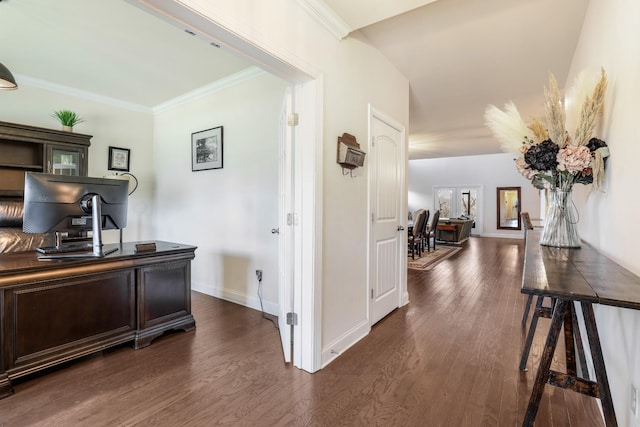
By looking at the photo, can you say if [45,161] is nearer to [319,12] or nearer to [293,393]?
[319,12]

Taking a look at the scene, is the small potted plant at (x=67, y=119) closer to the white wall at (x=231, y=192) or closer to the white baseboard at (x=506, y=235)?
the white wall at (x=231, y=192)

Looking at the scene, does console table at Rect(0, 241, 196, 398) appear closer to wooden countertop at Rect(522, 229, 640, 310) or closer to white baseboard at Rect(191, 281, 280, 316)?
white baseboard at Rect(191, 281, 280, 316)

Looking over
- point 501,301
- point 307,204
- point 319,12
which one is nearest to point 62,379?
point 307,204

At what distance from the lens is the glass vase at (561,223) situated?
1.70 meters

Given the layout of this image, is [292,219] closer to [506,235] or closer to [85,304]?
[85,304]

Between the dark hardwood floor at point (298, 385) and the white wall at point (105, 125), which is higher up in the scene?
the white wall at point (105, 125)

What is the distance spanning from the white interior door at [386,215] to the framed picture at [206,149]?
6.36 ft

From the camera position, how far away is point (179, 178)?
163 inches

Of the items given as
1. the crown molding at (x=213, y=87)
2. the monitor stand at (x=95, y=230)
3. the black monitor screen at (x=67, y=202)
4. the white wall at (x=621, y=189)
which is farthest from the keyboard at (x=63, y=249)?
the white wall at (x=621, y=189)

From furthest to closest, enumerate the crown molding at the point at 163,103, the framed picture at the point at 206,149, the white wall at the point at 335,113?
the framed picture at the point at 206,149, the crown molding at the point at 163,103, the white wall at the point at 335,113

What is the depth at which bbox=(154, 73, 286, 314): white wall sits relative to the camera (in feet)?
10.4

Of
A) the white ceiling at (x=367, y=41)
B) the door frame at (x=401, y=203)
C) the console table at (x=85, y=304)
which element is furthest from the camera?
the door frame at (x=401, y=203)

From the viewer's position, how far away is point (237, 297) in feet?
11.4

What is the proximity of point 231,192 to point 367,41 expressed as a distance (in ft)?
7.06
